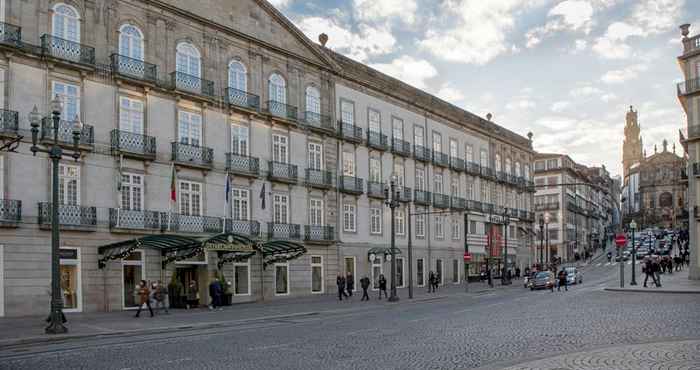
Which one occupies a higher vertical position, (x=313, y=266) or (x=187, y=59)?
(x=187, y=59)

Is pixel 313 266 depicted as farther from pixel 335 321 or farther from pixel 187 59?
pixel 335 321

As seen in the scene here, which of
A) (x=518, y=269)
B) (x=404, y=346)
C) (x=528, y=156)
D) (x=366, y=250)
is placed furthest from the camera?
(x=528, y=156)

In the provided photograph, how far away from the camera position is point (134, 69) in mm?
32594

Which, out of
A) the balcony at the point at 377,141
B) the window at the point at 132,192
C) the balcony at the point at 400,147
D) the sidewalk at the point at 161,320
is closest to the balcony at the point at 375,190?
the balcony at the point at 377,141

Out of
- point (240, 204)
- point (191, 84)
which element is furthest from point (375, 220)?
point (191, 84)

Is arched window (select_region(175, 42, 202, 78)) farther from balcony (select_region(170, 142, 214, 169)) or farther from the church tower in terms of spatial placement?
the church tower

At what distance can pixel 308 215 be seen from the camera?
42750 millimetres

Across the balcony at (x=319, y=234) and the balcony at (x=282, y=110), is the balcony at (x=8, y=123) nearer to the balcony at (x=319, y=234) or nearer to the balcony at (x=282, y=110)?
the balcony at (x=282, y=110)

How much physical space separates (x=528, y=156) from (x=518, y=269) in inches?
526

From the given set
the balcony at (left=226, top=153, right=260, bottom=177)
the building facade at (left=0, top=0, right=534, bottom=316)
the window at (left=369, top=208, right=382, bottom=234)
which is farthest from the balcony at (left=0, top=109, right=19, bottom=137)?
the window at (left=369, top=208, right=382, bottom=234)

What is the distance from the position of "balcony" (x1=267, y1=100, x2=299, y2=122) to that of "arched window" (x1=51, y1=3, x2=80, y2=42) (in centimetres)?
1237

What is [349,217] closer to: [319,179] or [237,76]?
[319,179]

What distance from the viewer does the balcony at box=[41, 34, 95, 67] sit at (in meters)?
28.9

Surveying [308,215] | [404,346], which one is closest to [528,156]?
[308,215]
